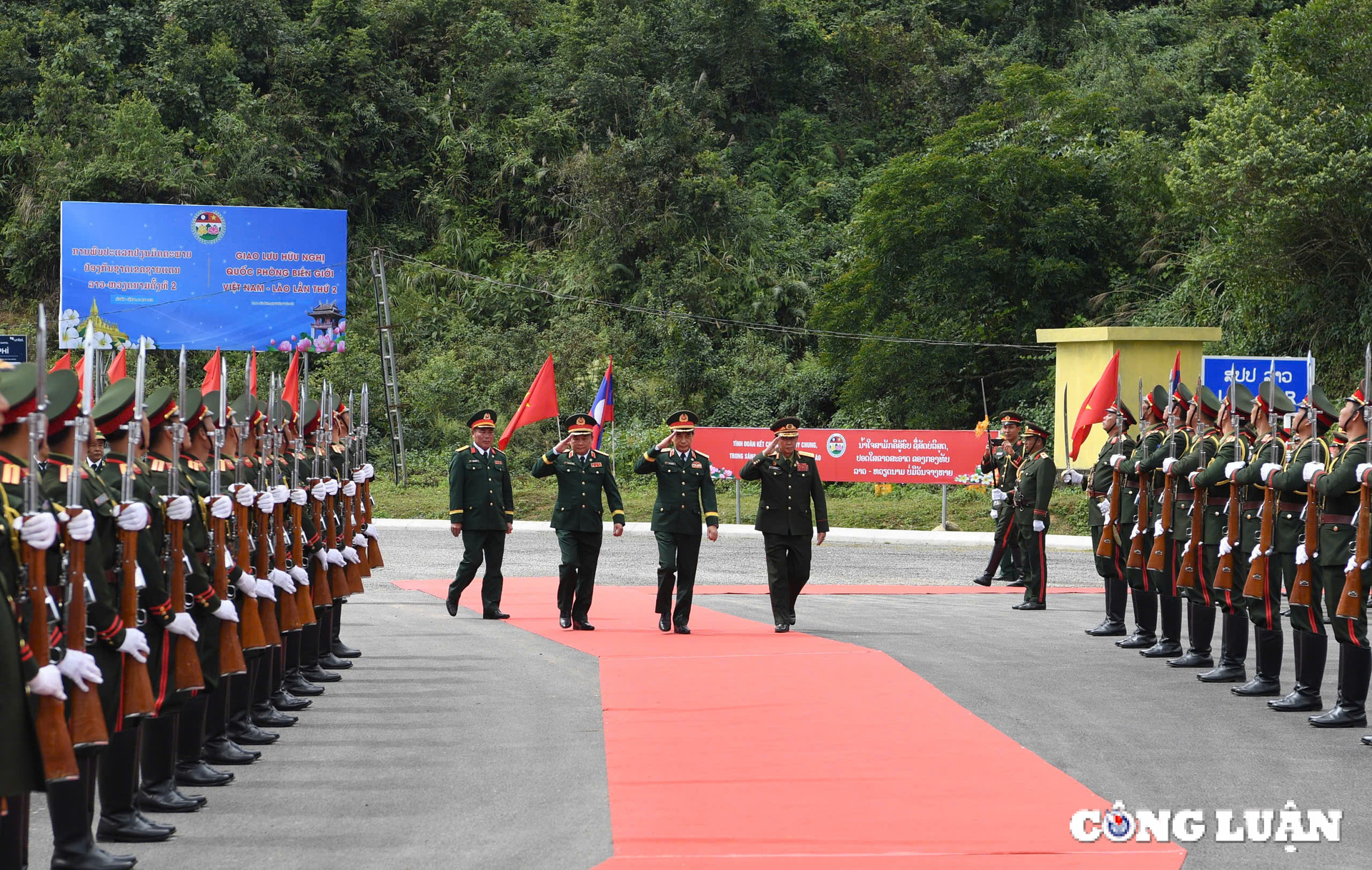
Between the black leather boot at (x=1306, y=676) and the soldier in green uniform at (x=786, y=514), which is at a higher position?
the soldier in green uniform at (x=786, y=514)

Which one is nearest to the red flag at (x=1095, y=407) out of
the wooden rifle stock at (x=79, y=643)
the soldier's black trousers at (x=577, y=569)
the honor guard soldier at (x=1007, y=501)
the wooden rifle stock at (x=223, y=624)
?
the honor guard soldier at (x=1007, y=501)

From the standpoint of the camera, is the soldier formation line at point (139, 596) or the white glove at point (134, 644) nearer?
the soldier formation line at point (139, 596)

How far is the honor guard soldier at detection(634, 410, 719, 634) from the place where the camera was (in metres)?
12.0

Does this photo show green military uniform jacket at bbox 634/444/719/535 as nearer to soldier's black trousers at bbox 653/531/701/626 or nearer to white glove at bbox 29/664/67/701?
soldier's black trousers at bbox 653/531/701/626

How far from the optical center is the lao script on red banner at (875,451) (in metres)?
23.1

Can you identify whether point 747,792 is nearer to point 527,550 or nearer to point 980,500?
point 527,550

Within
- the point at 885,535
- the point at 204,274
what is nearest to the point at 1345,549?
the point at 885,535

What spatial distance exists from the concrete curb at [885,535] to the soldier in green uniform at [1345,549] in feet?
41.1

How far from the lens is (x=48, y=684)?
4402 millimetres

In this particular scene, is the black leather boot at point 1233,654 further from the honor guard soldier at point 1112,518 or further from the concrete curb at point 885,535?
the concrete curb at point 885,535

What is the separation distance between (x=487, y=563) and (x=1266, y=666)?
6599 millimetres

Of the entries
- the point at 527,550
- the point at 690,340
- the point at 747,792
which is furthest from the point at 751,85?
the point at 747,792

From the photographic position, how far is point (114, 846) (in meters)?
5.58

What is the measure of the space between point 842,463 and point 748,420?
10.7 meters
